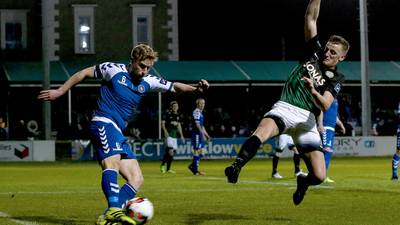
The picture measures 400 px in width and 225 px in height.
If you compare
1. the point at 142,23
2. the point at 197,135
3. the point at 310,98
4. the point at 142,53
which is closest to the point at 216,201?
the point at 310,98

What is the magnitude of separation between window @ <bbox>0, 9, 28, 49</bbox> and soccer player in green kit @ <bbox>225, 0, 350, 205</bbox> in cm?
3867

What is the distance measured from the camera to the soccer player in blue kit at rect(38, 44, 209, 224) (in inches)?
450

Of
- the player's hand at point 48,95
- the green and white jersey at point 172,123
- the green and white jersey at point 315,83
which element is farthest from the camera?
the green and white jersey at point 172,123

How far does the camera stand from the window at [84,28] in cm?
5009

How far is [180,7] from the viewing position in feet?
193

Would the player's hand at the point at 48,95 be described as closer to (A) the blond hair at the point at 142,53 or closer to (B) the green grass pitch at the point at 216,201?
(A) the blond hair at the point at 142,53

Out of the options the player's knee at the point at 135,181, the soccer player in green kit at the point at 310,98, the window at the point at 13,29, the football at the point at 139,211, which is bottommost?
the football at the point at 139,211

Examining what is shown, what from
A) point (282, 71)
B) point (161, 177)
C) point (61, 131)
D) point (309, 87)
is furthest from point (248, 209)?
point (282, 71)

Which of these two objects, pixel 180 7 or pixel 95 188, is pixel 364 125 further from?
pixel 95 188

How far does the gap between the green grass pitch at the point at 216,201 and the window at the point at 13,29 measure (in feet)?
86.3

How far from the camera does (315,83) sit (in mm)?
12500

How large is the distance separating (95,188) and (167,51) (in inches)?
1239

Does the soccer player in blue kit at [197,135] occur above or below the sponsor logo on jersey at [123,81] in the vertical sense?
below

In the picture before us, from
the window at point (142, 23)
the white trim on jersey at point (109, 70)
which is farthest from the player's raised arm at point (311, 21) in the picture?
the window at point (142, 23)
